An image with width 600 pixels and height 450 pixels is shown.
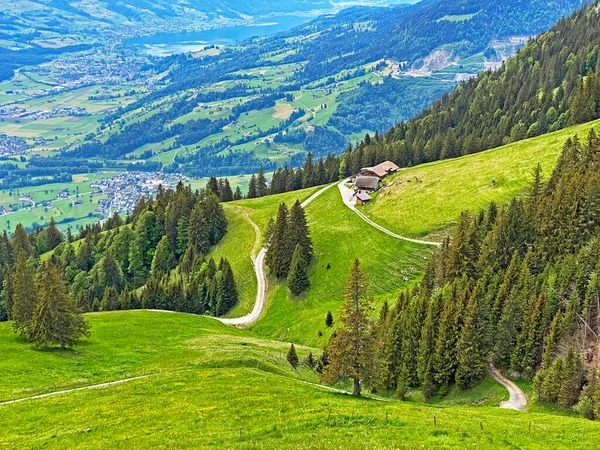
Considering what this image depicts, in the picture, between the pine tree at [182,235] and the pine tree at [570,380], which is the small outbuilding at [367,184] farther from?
the pine tree at [570,380]

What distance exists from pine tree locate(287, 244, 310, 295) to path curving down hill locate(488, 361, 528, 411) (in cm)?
5409

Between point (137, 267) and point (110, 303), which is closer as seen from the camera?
point (110, 303)

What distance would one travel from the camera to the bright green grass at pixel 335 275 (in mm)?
104938

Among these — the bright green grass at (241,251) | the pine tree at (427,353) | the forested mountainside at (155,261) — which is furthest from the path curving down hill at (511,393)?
the forested mountainside at (155,261)

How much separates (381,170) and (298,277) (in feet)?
203

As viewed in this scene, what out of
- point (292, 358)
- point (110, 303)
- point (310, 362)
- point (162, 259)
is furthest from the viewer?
point (162, 259)

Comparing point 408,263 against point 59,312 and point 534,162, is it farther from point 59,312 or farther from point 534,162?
point 59,312

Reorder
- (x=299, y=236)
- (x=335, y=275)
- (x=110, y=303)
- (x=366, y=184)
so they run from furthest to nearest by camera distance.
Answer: (x=366, y=184) → (x=299, y=236) → (x=110, y=303) → (x=335, y=275)

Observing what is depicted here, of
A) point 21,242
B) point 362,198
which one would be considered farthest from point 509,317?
point 21,242

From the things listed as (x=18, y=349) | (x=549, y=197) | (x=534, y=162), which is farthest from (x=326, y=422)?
(x=534, y=162)

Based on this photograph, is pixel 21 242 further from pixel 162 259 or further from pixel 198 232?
pixel 198 232

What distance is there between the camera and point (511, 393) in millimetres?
63375

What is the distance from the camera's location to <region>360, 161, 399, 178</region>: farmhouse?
161875mm

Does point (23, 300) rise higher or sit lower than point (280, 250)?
lower
